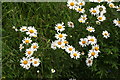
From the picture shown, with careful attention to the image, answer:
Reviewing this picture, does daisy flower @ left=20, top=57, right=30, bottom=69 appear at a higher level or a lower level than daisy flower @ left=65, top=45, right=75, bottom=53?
lower

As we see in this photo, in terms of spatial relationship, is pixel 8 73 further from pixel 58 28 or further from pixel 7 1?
pixel 7 1

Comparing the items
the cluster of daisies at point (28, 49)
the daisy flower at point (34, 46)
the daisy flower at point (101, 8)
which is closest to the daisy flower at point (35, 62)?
the cluster of daisies at point (28, 49)

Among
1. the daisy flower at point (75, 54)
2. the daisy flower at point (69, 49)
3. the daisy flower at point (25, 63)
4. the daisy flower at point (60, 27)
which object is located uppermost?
the daisy flower at point (60, 27)

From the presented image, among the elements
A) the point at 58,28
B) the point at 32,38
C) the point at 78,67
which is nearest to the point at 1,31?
the point at 32,38

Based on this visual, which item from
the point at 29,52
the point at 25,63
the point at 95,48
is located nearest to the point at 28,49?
the point at 29,52

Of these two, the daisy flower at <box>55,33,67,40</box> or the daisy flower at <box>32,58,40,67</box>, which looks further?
the daisy flower at <box>55,33,67,40</box>

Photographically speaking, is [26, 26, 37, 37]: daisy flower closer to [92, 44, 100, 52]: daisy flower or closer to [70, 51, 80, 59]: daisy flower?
[70, 51, 80, 59]: daisy flower

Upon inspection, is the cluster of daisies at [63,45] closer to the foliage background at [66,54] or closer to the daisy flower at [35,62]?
the foliage background at [66,54]

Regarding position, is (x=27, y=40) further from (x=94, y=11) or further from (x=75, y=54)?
(x=94, y=11)

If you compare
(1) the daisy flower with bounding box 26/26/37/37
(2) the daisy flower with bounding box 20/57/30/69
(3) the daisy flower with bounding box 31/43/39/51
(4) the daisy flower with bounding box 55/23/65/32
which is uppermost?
(4) the daisy flower with bounding box 55/23/65/32

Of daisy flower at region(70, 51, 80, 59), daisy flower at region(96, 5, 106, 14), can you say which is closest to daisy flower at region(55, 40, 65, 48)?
daisy flower at region(70, 51, 80, 59)

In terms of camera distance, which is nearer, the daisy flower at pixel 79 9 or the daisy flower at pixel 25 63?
the daisy flower at pixel 25 63

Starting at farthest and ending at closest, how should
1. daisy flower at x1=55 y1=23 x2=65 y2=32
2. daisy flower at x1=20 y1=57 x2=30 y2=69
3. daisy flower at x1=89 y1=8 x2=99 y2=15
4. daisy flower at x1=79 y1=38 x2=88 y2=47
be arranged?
daisy flower at x1=89 y1=8 x2=99 y2=15, daisy flower at x1=55 y1=23 x2=65 y2=32, daisy flower at x1=79 y1=38 x2=88 y2=47, daisy flower at x1=20 y1=57 x2=30 y2=69

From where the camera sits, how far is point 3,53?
3254 mm
